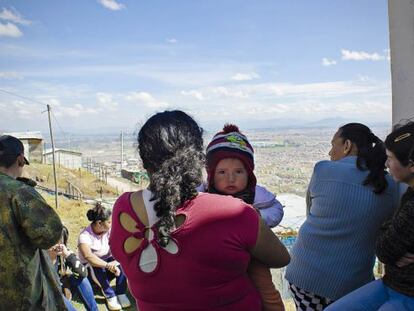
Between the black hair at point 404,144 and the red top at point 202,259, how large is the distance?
0.74m

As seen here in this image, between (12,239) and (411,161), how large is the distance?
6.21 ft

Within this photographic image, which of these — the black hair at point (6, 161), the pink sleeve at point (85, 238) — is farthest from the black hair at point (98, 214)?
the black hair at point (6, 161)

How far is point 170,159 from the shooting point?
4.16 feet

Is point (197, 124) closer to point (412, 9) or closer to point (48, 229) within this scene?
point (48, 229)

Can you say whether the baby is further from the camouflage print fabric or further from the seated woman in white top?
the seated woman in white top

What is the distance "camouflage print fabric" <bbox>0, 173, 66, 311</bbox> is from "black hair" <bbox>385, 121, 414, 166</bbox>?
5.44 feet

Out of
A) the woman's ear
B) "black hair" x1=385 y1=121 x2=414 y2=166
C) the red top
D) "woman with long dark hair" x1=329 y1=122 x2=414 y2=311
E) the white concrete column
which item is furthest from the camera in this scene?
the white concrete column

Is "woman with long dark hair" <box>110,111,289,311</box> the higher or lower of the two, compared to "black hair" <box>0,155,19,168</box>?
lower

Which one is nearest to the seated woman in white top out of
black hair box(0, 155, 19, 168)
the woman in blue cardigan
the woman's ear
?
black hair box(0, 155, 19, 168)

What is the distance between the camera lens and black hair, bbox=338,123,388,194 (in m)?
1.80

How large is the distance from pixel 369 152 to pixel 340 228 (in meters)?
0.41

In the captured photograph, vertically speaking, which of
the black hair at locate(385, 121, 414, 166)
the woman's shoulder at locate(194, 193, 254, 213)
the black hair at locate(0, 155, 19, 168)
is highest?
the black hair at locate(385, 121, 414, 166)

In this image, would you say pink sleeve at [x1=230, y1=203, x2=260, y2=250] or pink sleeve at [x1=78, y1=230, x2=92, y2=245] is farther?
pink sleeve at [x1=78, y1=230, x2=92, y2=245]

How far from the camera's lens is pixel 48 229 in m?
1.91
